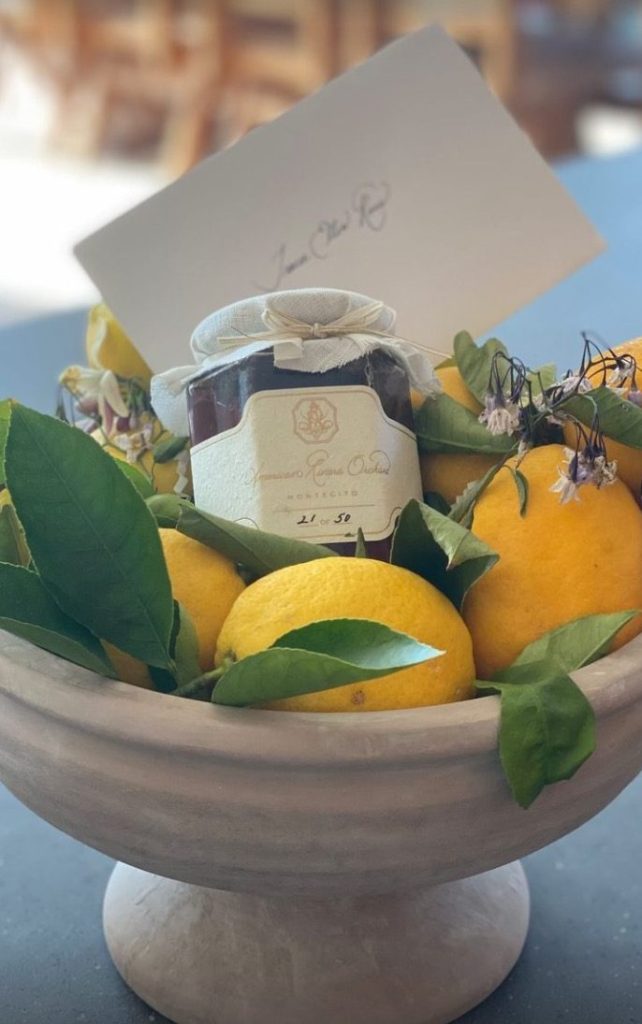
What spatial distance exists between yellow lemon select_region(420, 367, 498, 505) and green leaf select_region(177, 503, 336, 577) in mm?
86

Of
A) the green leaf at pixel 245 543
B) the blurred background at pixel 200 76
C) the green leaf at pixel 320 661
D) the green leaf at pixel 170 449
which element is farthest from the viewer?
the blurred background at pixel 200 76

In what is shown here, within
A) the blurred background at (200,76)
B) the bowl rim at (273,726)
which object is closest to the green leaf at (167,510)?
the bowl rim at (273,726)

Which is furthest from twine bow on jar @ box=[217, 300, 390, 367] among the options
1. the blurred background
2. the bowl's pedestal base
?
the blurred background

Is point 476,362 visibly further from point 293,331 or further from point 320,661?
point 320,661

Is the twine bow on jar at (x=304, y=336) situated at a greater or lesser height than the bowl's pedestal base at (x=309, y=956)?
greater

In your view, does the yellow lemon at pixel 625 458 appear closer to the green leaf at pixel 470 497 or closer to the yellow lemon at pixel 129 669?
the green leaf at pixel 470 497

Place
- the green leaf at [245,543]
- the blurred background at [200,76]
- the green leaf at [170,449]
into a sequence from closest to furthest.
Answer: the green leaf at [245,543] → the green leaf at [170,449] → the blurred background at [200,76]

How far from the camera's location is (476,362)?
0.58m

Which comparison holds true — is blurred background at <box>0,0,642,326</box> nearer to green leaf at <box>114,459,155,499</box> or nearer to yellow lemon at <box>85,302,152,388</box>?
yellow lemon at <box>85,302,152,388</box>

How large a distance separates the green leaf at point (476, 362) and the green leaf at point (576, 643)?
0.46 ft

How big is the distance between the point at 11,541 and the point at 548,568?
21 cm

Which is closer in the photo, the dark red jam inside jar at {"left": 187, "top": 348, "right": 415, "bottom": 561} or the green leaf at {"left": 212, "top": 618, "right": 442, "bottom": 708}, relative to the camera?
the green leaf at {"left": 212, "top": 618, "right": 442, "bottom": 708}

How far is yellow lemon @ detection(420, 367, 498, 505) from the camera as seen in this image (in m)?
0.55

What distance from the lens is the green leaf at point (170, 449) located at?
59 centimetres
